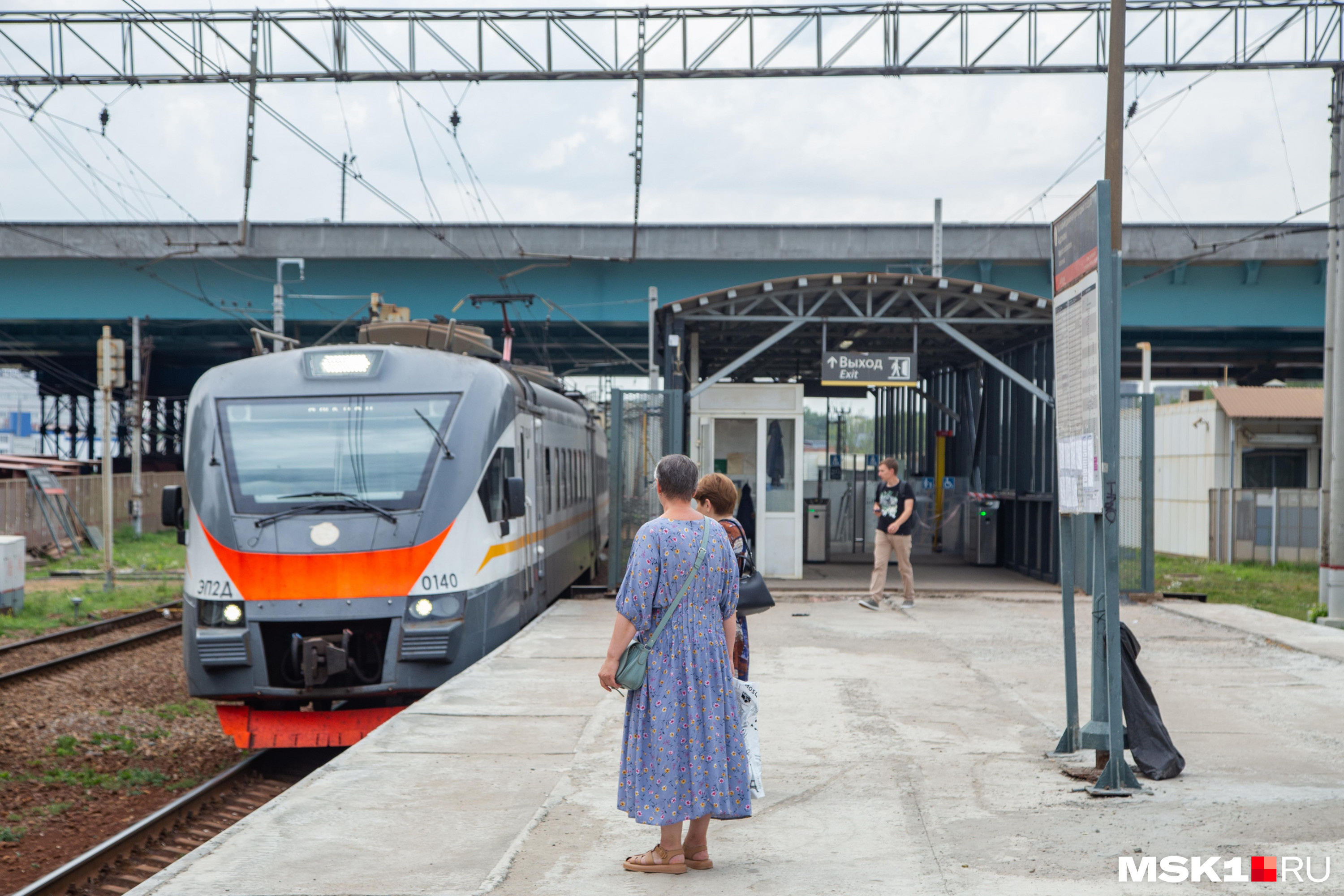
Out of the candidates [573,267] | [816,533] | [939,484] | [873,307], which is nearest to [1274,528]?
[939,484]

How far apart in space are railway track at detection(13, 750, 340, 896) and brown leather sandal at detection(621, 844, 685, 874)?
2.85 metres

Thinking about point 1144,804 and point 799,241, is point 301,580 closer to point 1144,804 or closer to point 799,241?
point 1144,804

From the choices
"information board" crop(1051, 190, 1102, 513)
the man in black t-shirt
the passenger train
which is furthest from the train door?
"information board" crop(1051, 190, 1102, 513)

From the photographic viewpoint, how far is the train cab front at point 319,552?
873 cm

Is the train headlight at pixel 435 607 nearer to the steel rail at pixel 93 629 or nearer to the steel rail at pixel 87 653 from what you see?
the steel rail at pixel 87 653

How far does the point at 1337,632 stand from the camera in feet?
42.4

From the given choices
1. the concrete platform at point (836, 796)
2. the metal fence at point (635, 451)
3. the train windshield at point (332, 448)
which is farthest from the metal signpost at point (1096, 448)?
the metal fence at point (635, 451)

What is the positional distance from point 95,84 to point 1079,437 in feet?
43.6

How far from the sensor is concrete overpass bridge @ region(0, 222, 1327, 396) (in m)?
28.4

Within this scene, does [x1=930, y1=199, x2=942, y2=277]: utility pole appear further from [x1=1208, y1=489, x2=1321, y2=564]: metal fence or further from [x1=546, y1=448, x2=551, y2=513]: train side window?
[x1=546, y1=448, x2=551, y2=513]: train side window

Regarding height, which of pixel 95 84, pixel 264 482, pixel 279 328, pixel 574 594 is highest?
pixel 95 84

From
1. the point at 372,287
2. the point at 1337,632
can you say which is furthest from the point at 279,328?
the point at 1337,632

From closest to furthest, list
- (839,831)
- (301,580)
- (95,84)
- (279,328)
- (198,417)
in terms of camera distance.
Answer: (839,831) → (301,580) → (198,417) → (95,84) → (279,328)

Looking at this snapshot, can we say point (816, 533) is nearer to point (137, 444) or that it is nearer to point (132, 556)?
point (132, 556)
